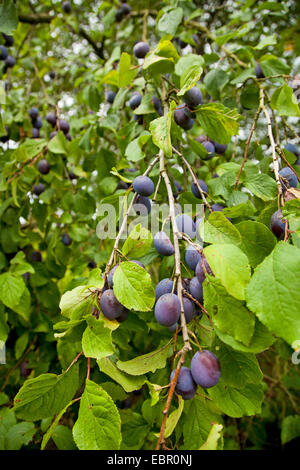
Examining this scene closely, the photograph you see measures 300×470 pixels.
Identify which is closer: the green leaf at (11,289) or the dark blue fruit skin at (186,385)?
the dark blue fruit skin at (186,385)

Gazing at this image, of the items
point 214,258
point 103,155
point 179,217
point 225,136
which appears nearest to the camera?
point 214,258

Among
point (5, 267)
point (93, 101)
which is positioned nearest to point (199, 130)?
point (93, 101)

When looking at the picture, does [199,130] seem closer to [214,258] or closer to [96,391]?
[214,258]

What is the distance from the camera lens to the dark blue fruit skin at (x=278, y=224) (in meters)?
0.59

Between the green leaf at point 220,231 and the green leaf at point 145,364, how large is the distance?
232 millimetres

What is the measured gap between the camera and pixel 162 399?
1.89ft

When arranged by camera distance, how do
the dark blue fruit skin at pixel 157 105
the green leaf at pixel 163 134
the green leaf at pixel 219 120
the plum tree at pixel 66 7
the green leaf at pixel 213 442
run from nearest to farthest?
the green leaf at pixel 213 442 < the green leaf at pixel 163 134 < the green leaf at pixel 219 120 < the dark blue fruit skin at pixel 157 105 < the plum tree at pixel 66 7

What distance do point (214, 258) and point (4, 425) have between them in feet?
3.54

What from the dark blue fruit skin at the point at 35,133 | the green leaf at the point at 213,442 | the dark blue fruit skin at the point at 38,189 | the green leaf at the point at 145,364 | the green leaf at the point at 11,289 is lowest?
the green leaf at the point at 11,289

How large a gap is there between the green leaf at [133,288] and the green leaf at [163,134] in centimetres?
24

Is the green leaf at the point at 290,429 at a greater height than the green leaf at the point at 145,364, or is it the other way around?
the green leaf at the point at 145,364

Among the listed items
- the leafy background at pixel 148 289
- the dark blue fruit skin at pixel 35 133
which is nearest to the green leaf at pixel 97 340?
the leafy background at pixel 148 289

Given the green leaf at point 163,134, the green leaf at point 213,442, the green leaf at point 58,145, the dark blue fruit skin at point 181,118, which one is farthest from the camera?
the green leaf at point 58,145

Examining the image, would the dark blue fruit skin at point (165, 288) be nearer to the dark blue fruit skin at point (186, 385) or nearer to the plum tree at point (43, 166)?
the dark blue fruit skin at point (186, 385)
